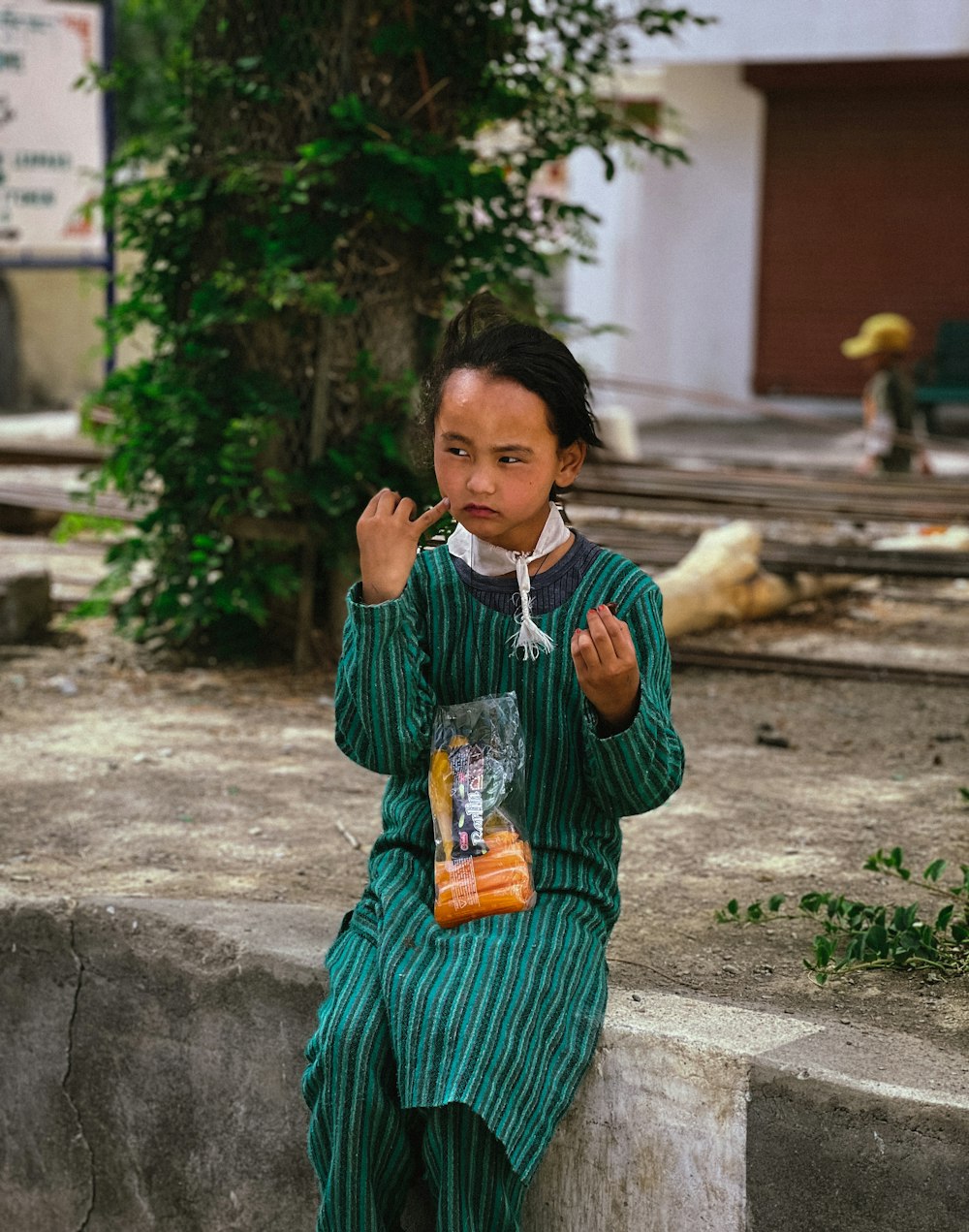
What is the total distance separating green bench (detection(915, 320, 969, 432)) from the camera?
1368cm

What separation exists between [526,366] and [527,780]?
24.1 inches

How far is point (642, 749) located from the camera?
227cm

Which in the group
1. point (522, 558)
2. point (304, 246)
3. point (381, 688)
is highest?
point (304, 246)

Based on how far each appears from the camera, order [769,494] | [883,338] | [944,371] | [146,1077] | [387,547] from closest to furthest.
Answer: [387,547] < [146,1077] < [769,494] < [883,338] < [944,371]

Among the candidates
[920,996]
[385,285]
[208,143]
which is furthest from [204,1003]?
[208,143]

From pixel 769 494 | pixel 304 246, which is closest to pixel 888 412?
pixel 769 494

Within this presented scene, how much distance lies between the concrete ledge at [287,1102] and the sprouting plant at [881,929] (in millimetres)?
307

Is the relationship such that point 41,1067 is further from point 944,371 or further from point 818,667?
point 944,371

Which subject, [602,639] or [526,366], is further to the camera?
[526,366]

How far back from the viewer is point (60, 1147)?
293cm

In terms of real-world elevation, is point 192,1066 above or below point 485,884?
below

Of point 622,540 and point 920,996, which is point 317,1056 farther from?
point 622,540

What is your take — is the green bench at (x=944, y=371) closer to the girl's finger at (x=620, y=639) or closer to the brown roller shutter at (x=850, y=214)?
the brown roller shutter at (x=850, y=214)

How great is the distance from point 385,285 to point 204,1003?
294 cm
